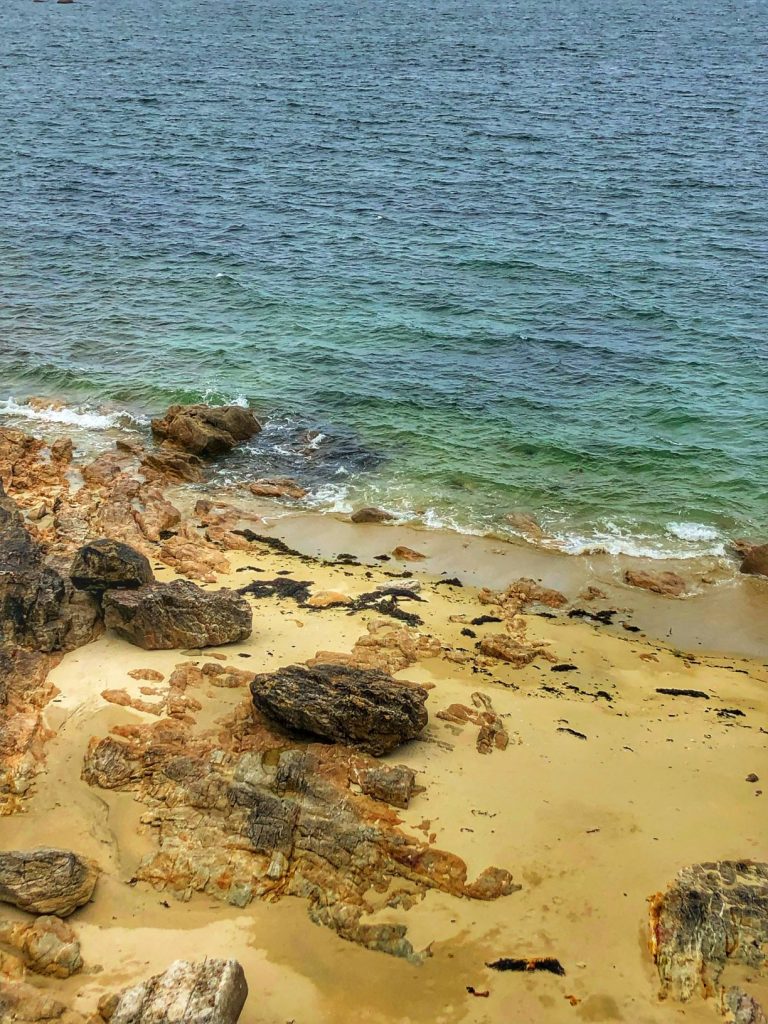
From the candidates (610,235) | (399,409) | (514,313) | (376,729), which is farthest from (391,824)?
(610,235)

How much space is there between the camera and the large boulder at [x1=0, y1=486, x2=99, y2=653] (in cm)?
1532

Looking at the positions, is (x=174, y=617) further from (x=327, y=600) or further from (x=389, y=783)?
(x=389, y=783)

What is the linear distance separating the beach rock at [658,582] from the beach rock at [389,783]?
9470 mm

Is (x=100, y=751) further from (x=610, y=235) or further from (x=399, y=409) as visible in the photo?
(x=610, y=235)

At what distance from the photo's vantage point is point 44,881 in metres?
10.9

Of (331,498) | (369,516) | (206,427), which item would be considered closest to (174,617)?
(369,516)

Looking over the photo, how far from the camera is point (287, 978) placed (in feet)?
34.3

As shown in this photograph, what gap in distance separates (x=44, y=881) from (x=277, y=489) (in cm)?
1409

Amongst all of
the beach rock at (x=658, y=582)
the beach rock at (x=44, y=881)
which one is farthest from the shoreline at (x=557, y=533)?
the beach rock at (x=44, y=881)

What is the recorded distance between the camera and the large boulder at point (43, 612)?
50.3ft

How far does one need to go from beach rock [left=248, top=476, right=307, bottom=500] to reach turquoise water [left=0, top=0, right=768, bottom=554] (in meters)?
0.70

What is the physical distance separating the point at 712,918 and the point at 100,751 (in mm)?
8014

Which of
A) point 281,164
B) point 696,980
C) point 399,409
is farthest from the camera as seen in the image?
point 281,164

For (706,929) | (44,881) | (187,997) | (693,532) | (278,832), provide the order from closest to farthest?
(187,997) < (706,929) < (44,881) < (278,832) < (693,532)
